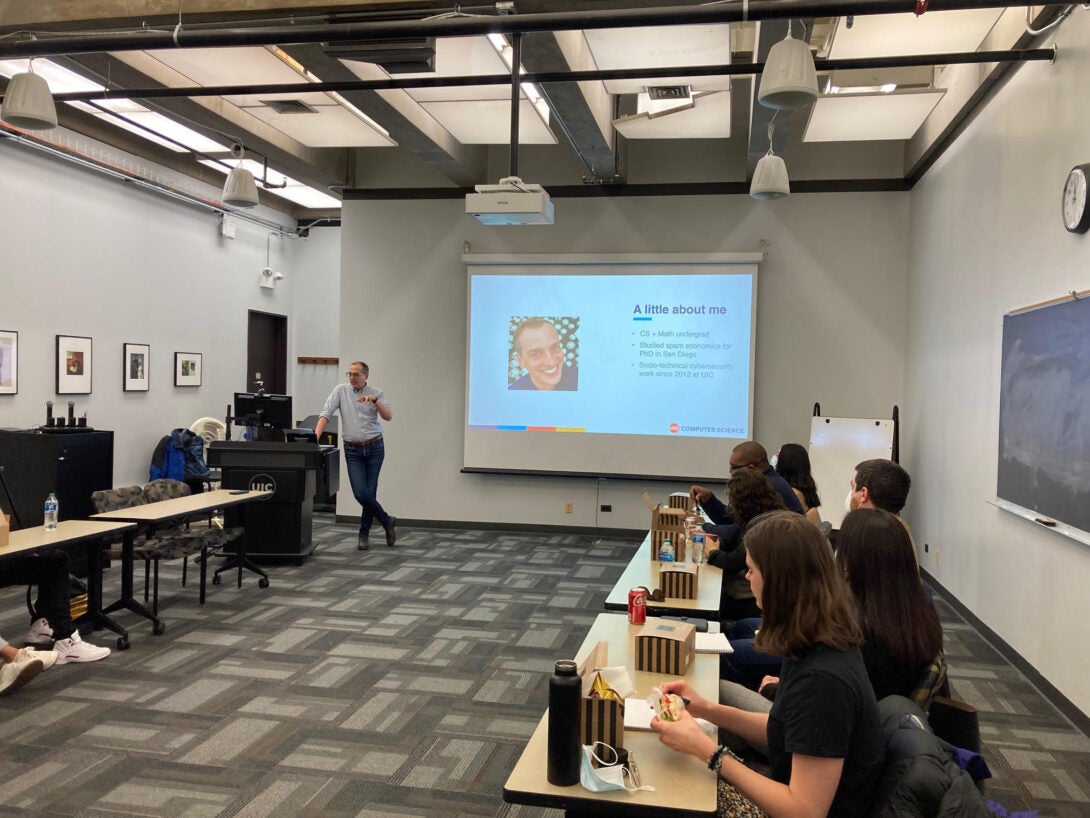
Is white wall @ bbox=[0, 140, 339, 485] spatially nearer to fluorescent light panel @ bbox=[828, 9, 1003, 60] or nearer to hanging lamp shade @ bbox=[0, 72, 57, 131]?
hanging lamp shade @ bbox=[0, 72, 57, 131]

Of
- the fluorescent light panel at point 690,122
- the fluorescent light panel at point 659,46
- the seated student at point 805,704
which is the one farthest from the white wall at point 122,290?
the seated student at point 805,704

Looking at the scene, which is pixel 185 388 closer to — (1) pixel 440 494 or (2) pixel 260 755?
(1) pixel 440 494

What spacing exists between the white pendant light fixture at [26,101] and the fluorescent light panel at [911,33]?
4.10 metres

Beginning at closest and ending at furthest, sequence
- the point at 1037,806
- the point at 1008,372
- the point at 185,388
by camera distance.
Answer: the point at 1037,806, the point at 1008,372, the point at 185,388

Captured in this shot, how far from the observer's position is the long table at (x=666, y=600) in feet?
9.85

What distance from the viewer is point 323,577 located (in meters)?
6.12

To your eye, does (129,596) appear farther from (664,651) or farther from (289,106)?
(664,651)

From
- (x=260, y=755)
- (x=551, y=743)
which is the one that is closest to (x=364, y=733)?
(x=260, y=755)

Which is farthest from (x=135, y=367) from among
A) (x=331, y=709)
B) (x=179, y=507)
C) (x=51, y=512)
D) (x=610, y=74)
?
(x=610, y=74)

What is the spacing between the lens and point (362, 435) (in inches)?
283

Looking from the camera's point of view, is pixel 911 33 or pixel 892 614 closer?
pixel 892 614

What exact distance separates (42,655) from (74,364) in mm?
4511

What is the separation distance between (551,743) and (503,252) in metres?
6.85

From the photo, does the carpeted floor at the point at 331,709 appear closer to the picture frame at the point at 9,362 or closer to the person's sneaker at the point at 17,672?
the person's sneaker at the point at 17,672
